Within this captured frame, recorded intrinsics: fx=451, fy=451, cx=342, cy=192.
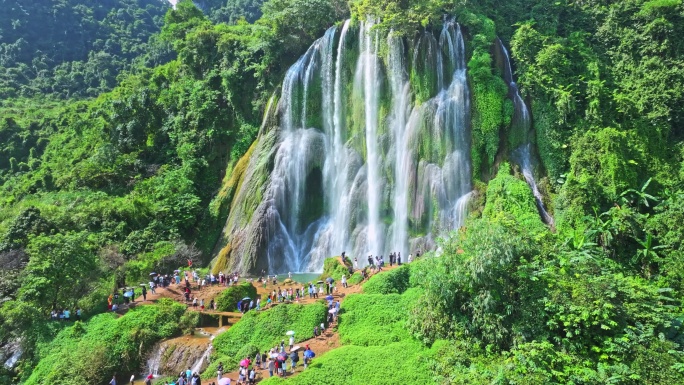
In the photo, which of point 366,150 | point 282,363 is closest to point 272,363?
point 282,363

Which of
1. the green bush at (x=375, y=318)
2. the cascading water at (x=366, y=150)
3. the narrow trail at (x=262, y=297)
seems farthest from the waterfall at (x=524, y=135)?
the green bush at (x=375, y=318)

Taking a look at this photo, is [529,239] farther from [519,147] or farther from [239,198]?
[239,198]

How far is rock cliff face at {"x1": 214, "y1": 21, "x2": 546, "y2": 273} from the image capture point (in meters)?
30.3

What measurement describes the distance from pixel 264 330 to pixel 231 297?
3.88m

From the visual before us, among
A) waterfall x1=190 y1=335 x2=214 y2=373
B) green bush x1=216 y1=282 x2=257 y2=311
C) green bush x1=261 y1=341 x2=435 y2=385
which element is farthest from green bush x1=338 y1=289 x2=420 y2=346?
green bush x1=216 y1=282 x2=257 y2=311

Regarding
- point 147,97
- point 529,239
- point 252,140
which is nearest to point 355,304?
point 529,239

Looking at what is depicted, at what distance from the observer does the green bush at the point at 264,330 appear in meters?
18.7

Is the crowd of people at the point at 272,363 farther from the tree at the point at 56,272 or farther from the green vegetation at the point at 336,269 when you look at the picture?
the tree at the point at 56,272

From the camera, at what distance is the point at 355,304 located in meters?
19.8

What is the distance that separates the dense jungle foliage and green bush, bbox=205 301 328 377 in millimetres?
158

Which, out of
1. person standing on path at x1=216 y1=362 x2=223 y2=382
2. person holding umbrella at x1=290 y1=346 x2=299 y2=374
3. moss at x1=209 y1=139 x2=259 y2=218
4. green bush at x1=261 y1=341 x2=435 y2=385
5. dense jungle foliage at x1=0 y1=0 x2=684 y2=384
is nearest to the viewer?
dense jungle foliage at x1=0 y1=0 x2=684 y2=384

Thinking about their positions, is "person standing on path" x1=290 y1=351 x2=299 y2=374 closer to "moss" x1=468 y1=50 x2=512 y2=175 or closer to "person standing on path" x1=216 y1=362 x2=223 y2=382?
"person standing on path" x1=216 y1=362 x2=223 y2=382

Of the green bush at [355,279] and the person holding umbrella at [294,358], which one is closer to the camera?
the person holding umbrella at [294,358]

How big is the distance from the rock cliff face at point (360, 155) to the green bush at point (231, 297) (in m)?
7.64
